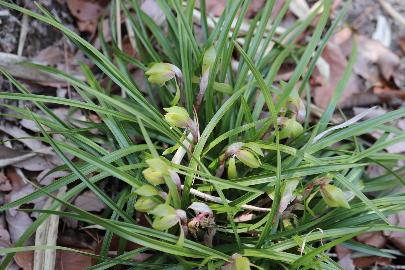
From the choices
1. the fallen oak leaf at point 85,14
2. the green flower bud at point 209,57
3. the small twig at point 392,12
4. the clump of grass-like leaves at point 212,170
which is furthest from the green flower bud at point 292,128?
the small twig at point 392,12

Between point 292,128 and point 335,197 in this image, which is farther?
point 292,128

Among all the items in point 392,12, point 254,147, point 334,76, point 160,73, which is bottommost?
point 254,147

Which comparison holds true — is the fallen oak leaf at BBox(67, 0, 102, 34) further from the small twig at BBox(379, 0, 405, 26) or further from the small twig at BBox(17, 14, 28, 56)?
the small twig at BBox(379, 0, 405, 26)

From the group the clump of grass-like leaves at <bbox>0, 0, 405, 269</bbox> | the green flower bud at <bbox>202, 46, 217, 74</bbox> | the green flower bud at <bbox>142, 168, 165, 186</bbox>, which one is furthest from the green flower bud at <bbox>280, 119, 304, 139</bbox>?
the green flower bud at <bbox>142, 168, 165, 186</bbox>

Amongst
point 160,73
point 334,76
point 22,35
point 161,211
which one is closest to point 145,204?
point 161,211

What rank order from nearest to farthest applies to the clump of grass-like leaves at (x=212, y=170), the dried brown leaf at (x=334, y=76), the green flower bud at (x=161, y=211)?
the green flower bud at (x=161, y=211) < the clump of grass-like leaves at (x=212, y=170) < the dried brown leaf at (x=334, y=76)

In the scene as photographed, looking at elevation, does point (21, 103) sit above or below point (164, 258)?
above

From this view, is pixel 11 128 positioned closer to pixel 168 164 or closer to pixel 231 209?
pixel 168 164

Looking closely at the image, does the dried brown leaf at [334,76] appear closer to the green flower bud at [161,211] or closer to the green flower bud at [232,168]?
the green flower bud at [232,168]

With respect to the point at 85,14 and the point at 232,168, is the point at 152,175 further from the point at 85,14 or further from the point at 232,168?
the point at 85,14

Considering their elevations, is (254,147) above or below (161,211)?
above

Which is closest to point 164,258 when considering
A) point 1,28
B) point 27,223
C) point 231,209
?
point 231,209
